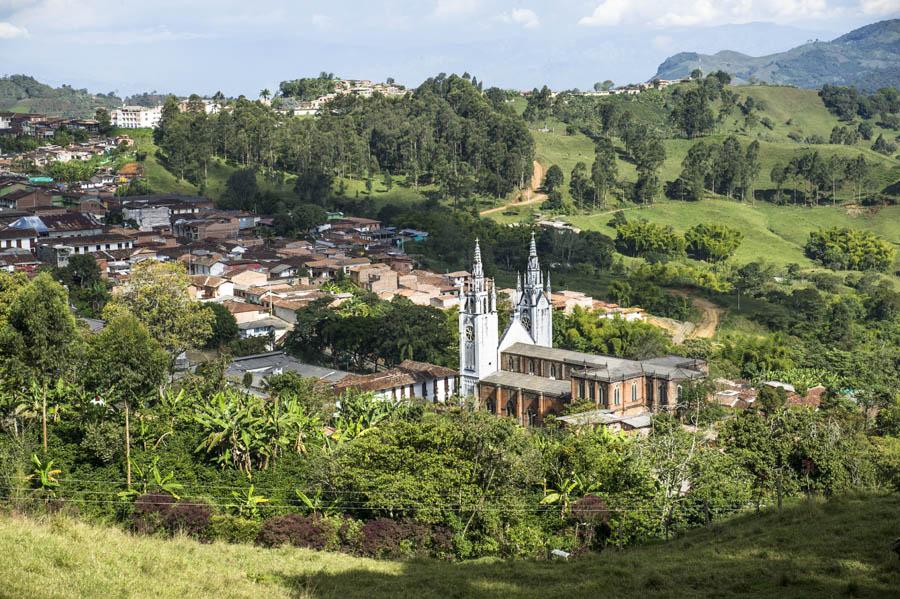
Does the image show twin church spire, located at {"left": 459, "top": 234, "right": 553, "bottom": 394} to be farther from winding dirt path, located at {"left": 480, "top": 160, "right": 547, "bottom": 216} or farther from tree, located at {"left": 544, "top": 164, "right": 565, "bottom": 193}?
tree, located at {"left": 544, "top": 164, "right": 565, "bottom": 193}

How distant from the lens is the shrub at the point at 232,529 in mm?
22188

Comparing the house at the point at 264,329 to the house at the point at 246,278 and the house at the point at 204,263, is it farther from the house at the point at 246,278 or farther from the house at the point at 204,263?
the house at the point at 204,263

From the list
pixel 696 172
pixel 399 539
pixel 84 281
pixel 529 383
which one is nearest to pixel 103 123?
pixel 84 281

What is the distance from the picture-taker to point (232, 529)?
73.2ft

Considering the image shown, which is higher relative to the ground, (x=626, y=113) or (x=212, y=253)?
(x=626, y=113)

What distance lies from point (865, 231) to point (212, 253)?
47.4 metres

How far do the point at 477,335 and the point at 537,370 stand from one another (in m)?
2.58

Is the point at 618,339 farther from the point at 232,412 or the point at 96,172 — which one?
the point at 96,172

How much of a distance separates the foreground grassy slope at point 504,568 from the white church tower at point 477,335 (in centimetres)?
1804

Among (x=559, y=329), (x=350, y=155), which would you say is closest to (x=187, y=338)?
(x=559, y=329)

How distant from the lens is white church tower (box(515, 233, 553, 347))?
132 ft

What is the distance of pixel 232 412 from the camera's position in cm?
2616

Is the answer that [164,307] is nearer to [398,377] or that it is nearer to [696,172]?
[398,377]

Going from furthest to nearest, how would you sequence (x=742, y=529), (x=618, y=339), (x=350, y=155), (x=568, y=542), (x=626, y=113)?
(x=626, y=113)
(x=350, y=155)
(x=618, y=339)
(x=568, y=542)
(x=742, y=529)
